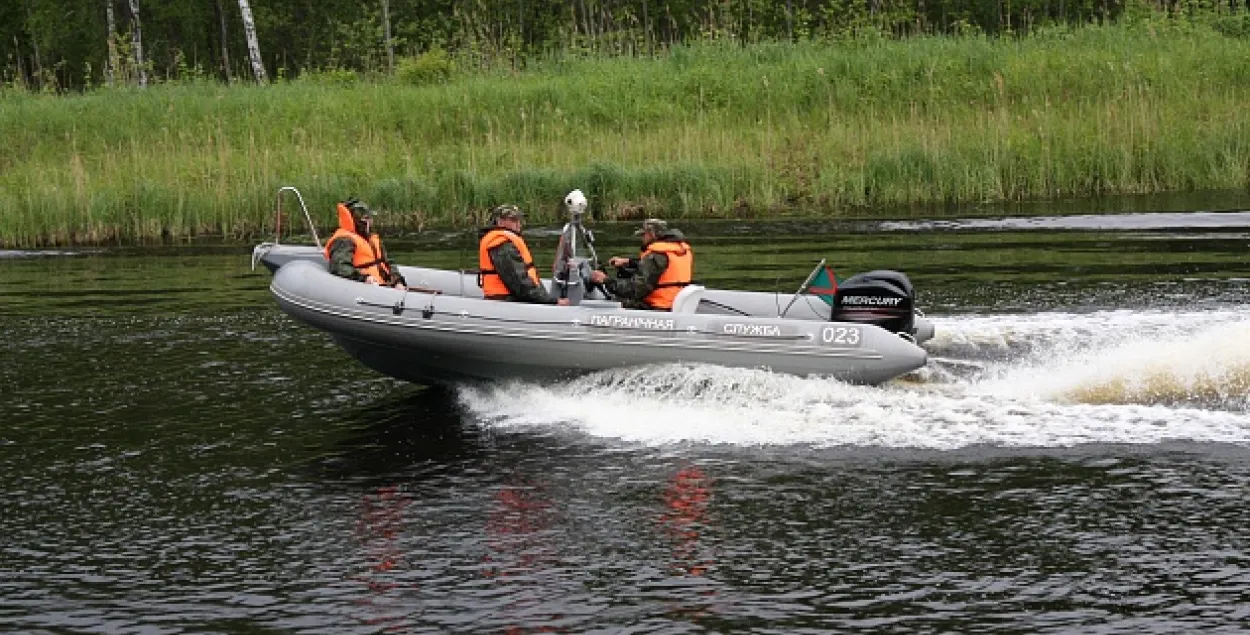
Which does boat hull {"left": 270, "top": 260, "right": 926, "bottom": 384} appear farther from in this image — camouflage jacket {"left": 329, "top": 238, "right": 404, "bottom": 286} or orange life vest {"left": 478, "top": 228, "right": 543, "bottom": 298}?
orange life vest {"left": 478, "top": 228, "right": 543, "bottom": 298}

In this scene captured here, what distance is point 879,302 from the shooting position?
970 cm

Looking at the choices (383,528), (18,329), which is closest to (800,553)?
(383,528)

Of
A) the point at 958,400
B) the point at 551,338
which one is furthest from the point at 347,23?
the point at 958,400

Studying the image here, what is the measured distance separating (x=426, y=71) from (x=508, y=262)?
1389 centimetres

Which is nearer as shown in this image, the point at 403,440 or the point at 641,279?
the point at 403,440

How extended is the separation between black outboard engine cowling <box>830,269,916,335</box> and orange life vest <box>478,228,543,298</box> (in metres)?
1.93

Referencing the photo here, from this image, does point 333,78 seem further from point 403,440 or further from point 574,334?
point 403,440

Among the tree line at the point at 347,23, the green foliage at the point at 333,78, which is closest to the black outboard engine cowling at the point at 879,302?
the green foliage at the point at 333,78

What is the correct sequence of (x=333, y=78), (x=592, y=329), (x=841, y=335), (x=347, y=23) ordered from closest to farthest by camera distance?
(x=841, y=335), (x=592, y=329), (x=333, y=78), (x=347, y=23)

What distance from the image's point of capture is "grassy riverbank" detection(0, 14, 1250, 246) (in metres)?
18.3

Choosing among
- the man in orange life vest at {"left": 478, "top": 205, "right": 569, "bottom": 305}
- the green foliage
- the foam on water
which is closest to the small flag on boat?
the foam on water

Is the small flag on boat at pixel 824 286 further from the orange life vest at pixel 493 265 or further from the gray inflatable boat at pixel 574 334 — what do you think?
the orange life vest at pixel 493 265

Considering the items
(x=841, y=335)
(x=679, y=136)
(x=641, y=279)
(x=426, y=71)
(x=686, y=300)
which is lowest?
(x=841, y=335)

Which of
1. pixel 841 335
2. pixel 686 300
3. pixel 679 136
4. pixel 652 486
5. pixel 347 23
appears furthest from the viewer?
pixel 347 23
